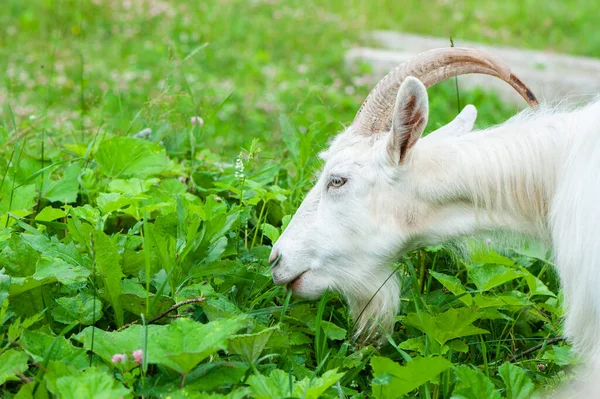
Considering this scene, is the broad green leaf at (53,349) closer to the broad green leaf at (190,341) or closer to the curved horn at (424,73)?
the broad green leaf at (190,341)

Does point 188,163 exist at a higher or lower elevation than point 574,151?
lower

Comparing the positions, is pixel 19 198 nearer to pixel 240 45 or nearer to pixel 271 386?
pixel 271 386

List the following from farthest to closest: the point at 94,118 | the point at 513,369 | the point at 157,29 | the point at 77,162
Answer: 1. the point at 157,29
2. the point at 94,118
3. the point at 77,162
4. the point at 513,369

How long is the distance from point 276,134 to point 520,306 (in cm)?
254

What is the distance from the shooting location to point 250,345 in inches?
101

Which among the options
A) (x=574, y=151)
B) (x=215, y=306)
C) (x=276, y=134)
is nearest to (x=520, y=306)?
(x=574, y=151)

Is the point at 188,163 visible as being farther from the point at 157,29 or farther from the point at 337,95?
the point at 157,29

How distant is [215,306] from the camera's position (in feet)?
8.88

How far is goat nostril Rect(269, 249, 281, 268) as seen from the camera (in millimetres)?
3055

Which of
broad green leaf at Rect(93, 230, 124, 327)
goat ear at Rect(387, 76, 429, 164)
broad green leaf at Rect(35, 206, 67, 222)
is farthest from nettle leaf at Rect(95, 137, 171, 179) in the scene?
goat ear at Rect(387, 76, 429, 164)

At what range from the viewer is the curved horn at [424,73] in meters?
3.10

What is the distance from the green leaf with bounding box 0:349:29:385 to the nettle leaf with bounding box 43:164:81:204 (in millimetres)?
1141

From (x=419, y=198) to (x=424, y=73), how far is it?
18.7 inches

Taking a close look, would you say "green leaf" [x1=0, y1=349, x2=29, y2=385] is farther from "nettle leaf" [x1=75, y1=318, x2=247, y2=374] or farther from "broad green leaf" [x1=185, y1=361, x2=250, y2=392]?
"broad green leaf" [x1=185, y1=361, x2=250, y2=392]
